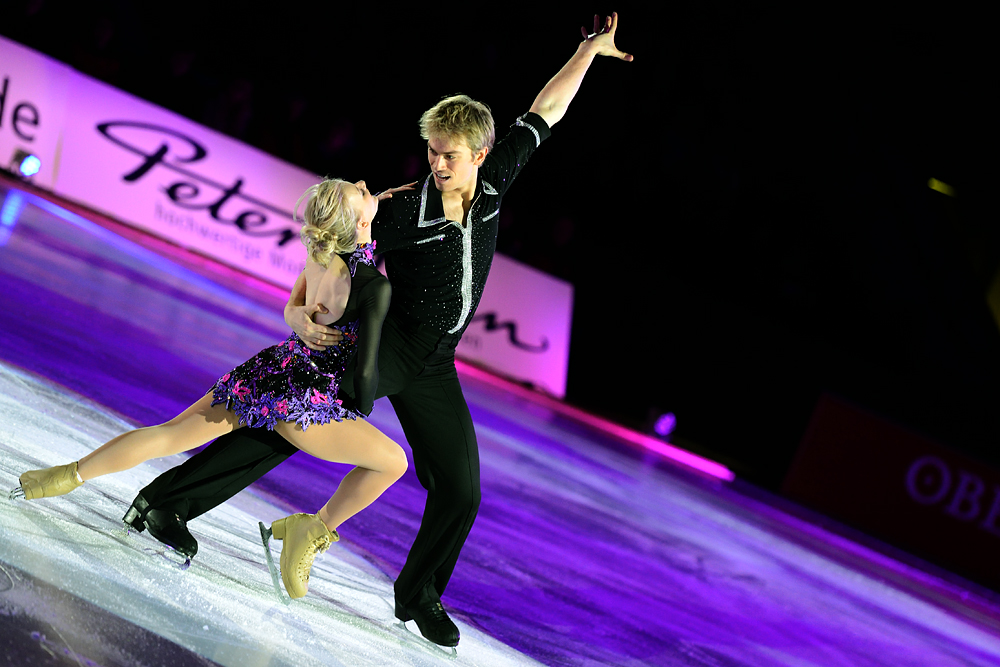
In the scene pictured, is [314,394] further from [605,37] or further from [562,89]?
[605,37]

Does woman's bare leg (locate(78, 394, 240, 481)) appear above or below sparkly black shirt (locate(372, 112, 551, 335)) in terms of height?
below

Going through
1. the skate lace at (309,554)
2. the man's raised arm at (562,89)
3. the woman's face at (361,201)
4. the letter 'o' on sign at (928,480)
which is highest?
the man's raised arm at (562,89)

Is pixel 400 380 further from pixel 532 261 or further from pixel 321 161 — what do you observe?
pixel 321 161

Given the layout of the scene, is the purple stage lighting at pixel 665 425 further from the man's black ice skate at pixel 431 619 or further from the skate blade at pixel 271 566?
the skate blade at pixel 271 566

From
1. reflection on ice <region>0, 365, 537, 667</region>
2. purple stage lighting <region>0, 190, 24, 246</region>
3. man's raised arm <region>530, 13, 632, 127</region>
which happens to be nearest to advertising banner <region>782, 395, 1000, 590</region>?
man's raised arm <region>530, 13, 632, 127</region>

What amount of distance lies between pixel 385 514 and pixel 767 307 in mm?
6153

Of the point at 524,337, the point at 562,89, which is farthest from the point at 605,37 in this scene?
the point at 524,337

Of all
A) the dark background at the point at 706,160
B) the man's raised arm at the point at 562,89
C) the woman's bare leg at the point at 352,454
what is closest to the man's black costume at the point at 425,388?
the woman's bare leg at the point at 352,454

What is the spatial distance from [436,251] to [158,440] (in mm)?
953

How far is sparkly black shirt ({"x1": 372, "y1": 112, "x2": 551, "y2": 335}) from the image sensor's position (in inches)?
112

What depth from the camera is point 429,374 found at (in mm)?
2924

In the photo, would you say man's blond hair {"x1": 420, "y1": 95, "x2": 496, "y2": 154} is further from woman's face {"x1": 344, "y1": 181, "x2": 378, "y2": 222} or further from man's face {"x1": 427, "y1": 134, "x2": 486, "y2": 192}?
woman's face {"x1": 344, "y1": 181, "x2": 378, "y2": 222}

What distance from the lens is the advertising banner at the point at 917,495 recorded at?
8.41 meters

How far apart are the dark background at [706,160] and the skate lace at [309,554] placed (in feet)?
22.0
